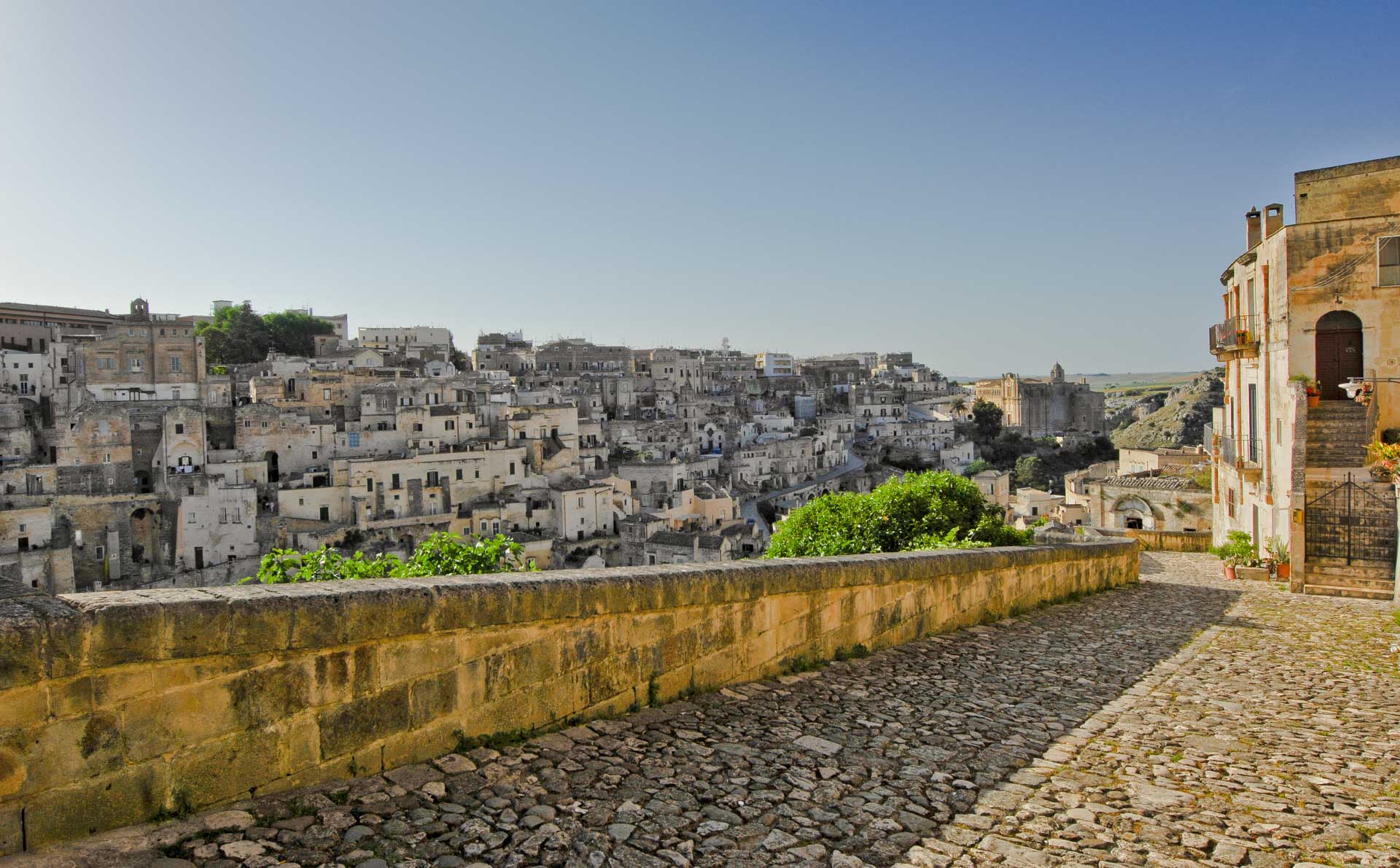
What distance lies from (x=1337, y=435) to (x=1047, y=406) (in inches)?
3496

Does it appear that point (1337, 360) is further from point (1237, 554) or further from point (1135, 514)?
point (1135, 514)

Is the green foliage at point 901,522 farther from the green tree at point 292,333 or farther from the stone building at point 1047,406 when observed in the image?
the stone building at point 1047,406

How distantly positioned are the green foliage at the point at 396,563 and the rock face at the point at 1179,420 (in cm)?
7154

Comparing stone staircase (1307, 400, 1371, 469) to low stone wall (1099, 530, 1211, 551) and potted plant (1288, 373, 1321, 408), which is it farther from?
Result: low stone wall (1099, 530, 1211, 551)

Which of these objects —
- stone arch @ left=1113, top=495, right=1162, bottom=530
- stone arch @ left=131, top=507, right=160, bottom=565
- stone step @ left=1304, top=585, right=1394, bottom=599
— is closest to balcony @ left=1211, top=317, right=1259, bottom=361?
stone step @ left=1304, top=585, right=1394, bottom=599

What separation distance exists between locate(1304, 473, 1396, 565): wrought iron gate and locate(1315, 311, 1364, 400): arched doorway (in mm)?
1854

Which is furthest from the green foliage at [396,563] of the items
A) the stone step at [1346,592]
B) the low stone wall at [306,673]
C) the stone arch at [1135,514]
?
the stone arch at [1135,514]

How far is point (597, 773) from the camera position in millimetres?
4004

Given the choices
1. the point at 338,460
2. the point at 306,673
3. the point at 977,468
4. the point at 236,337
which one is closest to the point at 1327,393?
the point at 306,673

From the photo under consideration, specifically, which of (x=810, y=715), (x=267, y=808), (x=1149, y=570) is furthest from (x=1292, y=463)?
(x=267, y=808)

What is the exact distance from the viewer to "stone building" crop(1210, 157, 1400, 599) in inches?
565

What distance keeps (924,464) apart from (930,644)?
7282 cm

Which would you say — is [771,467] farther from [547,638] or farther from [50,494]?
[547,638]

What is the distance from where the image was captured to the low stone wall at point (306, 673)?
112 inches
